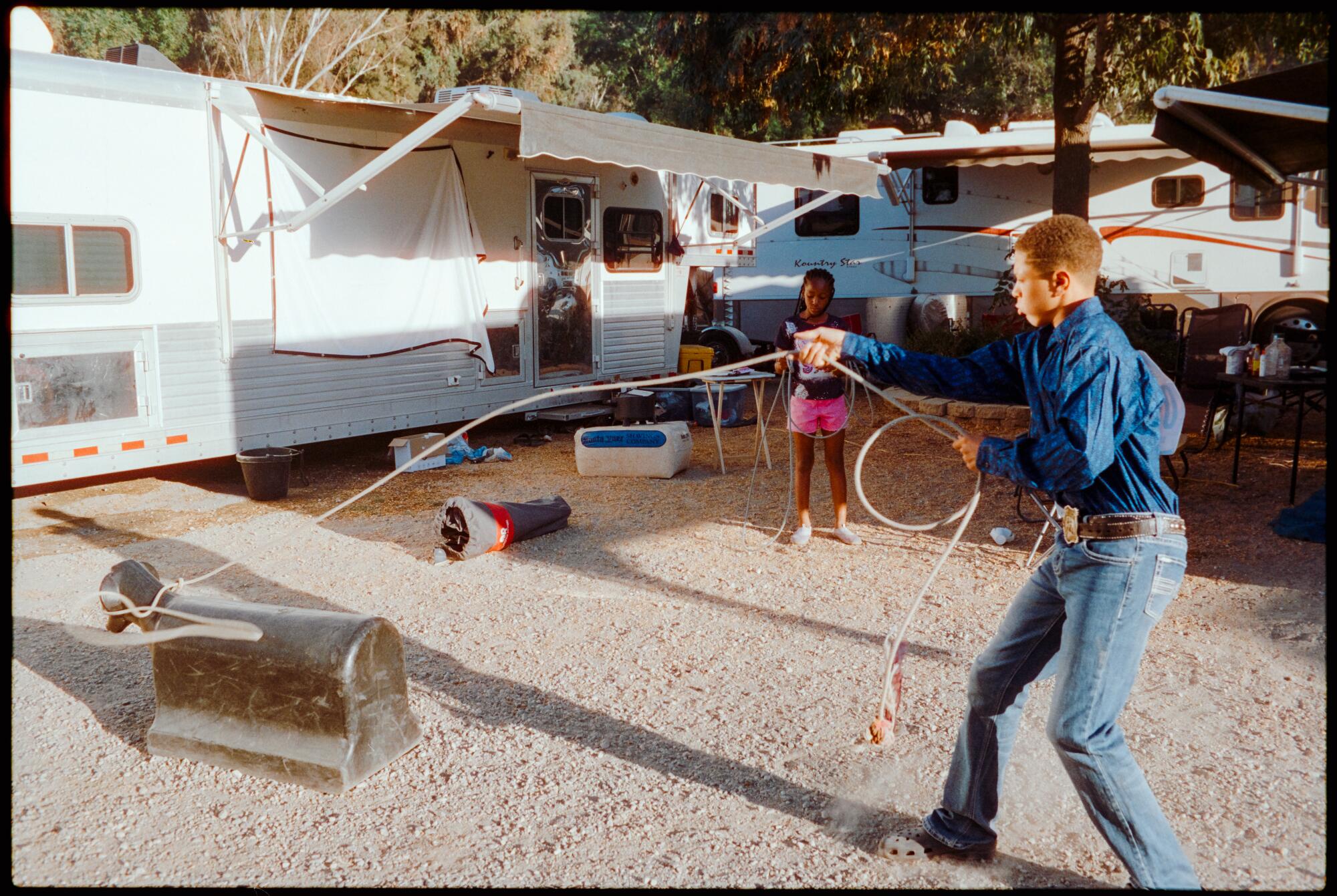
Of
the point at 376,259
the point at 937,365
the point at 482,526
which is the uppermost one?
the point at 376,259

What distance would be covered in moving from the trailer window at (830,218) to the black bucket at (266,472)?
955 centimetres

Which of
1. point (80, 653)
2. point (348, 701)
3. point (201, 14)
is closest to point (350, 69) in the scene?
point (201, 14)

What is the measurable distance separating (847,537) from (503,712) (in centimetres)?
289

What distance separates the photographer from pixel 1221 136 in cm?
708

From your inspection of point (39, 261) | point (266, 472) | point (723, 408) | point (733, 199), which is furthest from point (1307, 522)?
point (39, 261)

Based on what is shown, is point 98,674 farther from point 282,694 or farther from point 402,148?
point 402,148

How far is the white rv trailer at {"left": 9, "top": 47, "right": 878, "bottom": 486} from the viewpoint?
6.61 meters

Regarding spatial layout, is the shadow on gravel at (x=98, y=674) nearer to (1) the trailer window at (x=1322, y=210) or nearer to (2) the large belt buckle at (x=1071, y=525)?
(2) the large belt buckle at (x=1071, y=525)

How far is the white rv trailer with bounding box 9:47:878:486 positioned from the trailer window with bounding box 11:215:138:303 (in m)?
0.01

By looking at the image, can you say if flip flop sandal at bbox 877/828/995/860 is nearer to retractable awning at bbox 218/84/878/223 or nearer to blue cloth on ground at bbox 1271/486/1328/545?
blue cloth on ground at bbox 1271/486/1328/545

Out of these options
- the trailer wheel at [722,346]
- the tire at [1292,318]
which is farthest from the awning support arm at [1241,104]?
the trailer wheel at [722,346]

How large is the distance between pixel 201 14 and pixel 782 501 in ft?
74.6

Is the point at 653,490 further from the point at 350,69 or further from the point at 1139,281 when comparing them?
the point at 350,69

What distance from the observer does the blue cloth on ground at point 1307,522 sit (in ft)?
17.8
